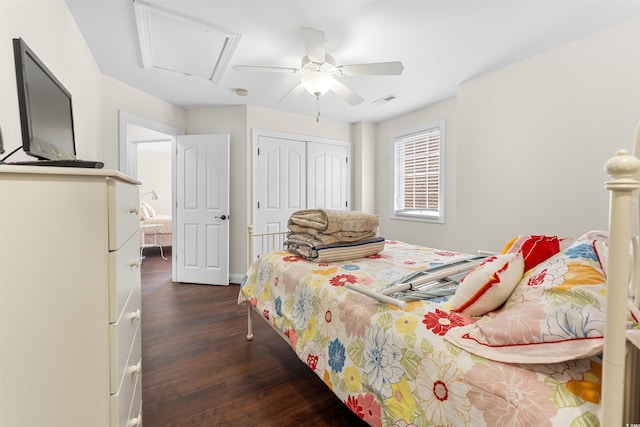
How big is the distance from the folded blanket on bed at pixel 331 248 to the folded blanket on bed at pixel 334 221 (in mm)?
89

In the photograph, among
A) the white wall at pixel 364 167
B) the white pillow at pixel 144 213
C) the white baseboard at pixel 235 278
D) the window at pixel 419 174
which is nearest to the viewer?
the window at pixel 419 174

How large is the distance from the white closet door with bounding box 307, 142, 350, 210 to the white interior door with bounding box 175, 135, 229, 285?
1.32 meters

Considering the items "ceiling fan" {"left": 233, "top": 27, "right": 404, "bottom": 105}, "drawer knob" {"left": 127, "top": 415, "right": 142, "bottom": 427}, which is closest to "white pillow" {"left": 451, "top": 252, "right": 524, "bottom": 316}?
"drawer knob" {"left": 127, "top": 415, "right": 142, "bottom": 427}

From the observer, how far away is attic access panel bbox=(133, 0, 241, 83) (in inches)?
79.8

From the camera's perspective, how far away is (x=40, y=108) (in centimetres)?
97

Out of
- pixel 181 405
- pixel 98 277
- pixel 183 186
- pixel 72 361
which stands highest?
pixel 183 186

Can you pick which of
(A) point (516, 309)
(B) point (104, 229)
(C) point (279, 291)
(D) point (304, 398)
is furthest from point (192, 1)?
(D) point (304, 398)

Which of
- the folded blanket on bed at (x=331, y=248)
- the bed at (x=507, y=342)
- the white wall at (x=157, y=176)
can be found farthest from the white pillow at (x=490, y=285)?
the white wall at (x=157, y=176)

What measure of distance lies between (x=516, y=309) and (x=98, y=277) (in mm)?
1233

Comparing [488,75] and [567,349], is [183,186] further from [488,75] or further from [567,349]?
[567,349]

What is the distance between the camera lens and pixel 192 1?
73.4 inches

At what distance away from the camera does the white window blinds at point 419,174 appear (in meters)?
3.87

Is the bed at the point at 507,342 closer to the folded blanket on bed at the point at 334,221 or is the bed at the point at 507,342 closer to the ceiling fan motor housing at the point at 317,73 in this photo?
the folded blanket on bed at the point at 334,221

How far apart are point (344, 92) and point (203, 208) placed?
2.56m
